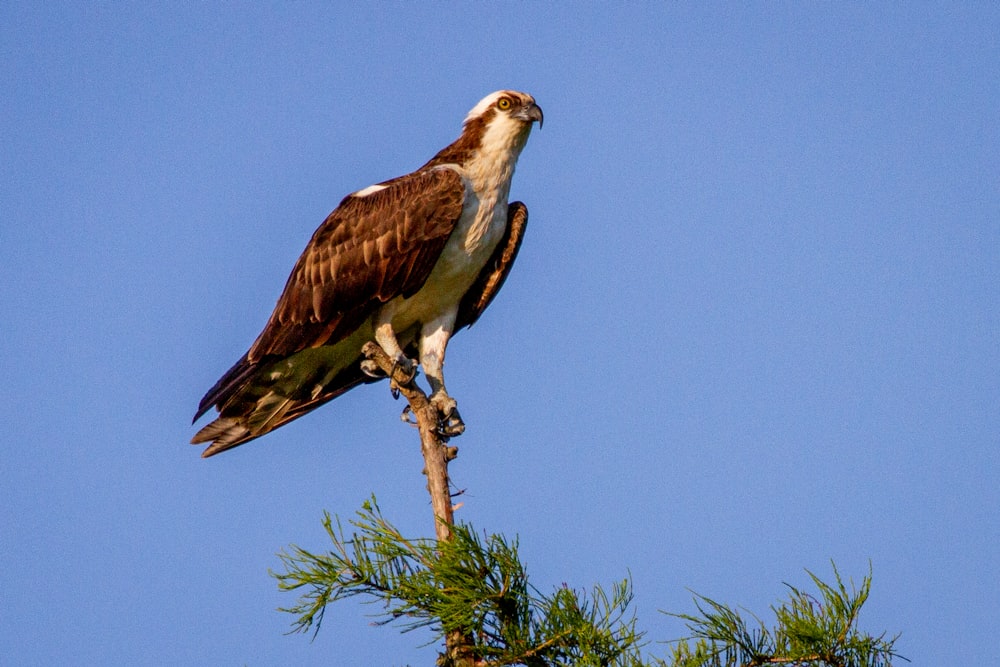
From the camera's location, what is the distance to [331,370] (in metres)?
8.68

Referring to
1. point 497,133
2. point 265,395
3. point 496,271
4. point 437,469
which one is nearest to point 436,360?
point 496,271

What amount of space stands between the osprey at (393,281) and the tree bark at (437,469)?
489 millimetres

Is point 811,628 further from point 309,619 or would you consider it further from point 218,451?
point 218,451

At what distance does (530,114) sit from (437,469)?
3.54 meters

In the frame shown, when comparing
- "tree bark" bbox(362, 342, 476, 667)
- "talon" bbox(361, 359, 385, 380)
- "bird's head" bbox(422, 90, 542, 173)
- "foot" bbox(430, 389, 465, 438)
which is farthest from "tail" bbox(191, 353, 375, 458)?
"bird's head" bbox(422, 90, 542, 173)

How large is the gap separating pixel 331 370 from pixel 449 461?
96.3 inches

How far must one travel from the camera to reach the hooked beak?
8.74 meters

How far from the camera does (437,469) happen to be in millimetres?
6199

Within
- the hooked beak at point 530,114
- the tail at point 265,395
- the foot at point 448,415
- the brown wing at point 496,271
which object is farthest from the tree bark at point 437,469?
the hooked beak at point 530,114

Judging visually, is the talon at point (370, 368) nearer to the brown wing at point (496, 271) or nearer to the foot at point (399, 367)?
the foot at point (399, 367)

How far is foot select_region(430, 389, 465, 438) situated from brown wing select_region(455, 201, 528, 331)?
3.11 feet

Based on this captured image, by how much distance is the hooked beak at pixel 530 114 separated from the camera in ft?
28.7

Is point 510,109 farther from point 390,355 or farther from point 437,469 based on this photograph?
point 437,469

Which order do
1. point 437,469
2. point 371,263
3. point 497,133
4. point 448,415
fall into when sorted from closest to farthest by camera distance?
1. point 437,469
2. point 448,415
3. point 371,263
4. point 497,133
